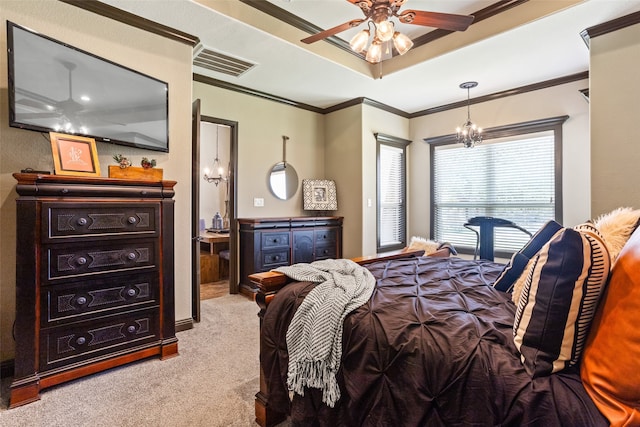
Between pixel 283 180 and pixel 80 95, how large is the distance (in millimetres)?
2616

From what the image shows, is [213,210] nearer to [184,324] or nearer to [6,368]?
[184,324]

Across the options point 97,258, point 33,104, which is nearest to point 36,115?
point 33,104

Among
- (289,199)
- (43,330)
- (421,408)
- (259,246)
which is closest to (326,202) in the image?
(289,199)

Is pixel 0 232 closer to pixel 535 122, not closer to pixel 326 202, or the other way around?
pixel 326 202

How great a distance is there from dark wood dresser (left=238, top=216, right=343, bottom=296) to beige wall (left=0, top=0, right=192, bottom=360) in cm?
105

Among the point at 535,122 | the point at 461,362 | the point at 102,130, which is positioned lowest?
the point at 461,362

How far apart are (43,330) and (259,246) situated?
223cm

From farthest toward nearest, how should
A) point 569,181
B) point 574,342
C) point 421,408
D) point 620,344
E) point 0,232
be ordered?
point 569,181
point 0,232
point 421,408
point 574,342
point 620,344

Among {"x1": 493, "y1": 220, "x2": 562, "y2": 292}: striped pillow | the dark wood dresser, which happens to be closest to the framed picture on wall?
the dark wood dresser

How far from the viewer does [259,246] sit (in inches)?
153

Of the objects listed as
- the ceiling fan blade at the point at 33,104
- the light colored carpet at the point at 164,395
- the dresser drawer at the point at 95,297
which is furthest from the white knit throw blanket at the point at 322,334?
the ceiling fan blade at the point at 33,104

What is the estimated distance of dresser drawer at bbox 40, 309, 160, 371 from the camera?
1.92 metres

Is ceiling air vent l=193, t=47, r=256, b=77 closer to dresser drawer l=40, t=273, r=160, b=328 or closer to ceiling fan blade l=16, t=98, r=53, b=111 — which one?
ceiling fan blade l=16, t=98, r=53, b=111

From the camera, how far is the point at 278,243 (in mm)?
4059
